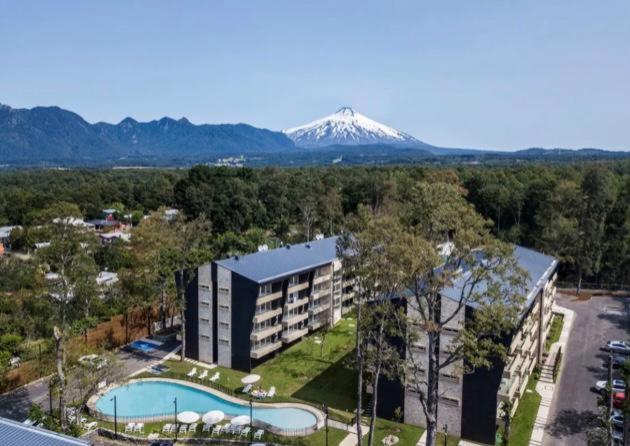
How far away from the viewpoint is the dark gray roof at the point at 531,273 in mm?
29688

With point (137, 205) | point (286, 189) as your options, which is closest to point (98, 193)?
point (137, 205)

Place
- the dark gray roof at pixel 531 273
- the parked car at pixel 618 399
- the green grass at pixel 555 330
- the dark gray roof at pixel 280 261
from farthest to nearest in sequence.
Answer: the green grass at pixel 555 330 → the dark gray roof at pixel 280 261 → the parked car at pixel 618 399 → the dark gray roof at pixel 531 273

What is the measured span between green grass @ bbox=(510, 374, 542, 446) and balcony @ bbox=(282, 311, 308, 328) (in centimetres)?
1828

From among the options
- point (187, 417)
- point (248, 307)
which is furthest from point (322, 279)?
point (187, 417)

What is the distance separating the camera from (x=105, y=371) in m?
28.3

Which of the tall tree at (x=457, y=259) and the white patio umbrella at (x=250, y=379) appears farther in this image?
the white patio umbrella at (x=250, y=379)

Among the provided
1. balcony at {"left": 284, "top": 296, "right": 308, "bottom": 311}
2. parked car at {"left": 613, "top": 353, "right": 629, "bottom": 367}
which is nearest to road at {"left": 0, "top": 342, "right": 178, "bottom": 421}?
balcony at {"left": 284, "top": 296, "right": 308, "bottom": 311}

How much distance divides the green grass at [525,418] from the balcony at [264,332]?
1862 centimetres

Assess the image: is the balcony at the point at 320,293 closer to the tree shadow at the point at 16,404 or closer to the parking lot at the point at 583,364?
the parking lot at the point at 583,364

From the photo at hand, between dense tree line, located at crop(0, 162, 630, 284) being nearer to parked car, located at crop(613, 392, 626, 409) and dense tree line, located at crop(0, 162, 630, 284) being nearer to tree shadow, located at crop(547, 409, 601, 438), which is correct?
parked car, located at crop(613, 392, 626, 409)

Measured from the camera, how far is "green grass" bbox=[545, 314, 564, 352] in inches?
1743

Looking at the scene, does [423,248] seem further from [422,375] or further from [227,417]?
[227,417]

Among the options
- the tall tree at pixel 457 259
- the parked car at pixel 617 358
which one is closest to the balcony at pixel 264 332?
the tall tree at pixel 457 259

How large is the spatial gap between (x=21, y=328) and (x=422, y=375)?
32323 millimetres
